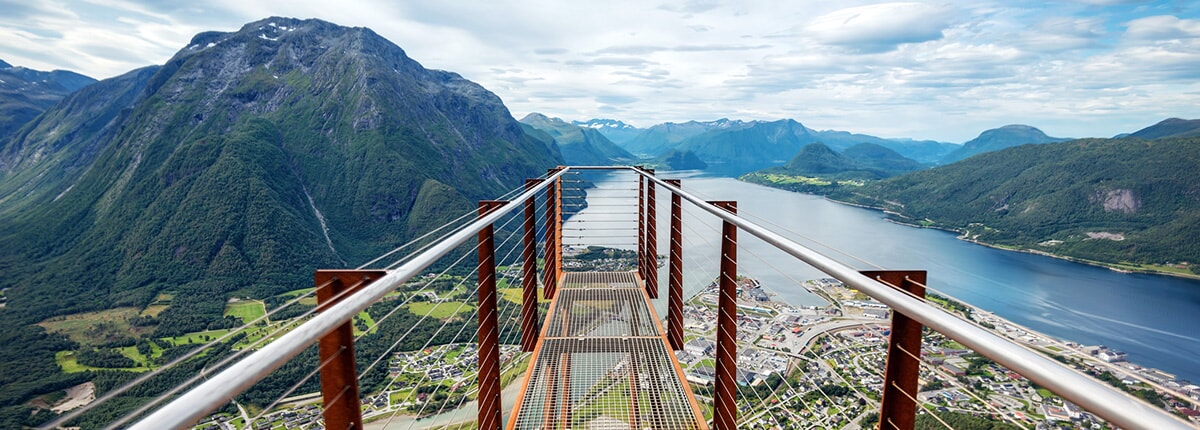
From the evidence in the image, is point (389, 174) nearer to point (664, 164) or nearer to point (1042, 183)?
point (664, 164)

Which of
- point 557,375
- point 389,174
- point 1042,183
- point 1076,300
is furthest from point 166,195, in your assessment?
point 1042,183

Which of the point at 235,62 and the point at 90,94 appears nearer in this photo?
the point at 235,62

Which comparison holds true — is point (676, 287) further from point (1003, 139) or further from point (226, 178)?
point (1003, 139)

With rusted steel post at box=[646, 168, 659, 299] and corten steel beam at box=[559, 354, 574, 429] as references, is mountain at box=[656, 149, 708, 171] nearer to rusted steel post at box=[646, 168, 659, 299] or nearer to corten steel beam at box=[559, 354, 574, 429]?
rusted steel post at box=[646, 168, 659, 299]

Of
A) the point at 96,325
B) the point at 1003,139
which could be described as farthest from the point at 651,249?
the point at 1003,139

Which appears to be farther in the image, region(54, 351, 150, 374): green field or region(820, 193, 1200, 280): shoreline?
region(820, 193, 1200, 280): shoreline

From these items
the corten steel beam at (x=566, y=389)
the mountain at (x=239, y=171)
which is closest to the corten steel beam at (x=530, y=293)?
the corten steel beam at (x=566, y=389)

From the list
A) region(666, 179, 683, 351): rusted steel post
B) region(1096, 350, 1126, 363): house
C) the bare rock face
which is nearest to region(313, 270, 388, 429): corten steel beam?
region(666, 179, 683, 351): rusted steel post
